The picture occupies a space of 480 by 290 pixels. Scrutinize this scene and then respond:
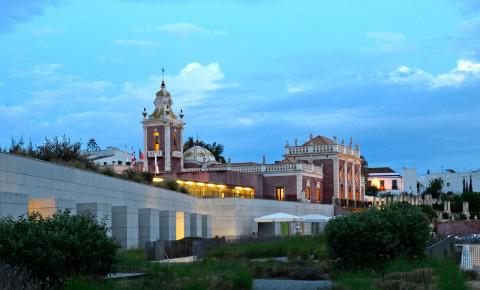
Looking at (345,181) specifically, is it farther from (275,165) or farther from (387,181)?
(387,181)

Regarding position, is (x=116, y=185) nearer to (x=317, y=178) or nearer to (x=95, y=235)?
(x=95, y=235)

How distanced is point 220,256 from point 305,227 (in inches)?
1634

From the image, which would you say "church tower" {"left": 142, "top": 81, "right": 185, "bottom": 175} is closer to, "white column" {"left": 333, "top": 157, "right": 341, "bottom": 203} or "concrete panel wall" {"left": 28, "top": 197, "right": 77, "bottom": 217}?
"white column" {"left": 333, "top": 157, "right": 341, "bottom": 203}

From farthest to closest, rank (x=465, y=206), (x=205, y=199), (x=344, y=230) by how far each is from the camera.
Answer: (x=465, y=206), (x=205, y=199), (x=344, y=230)

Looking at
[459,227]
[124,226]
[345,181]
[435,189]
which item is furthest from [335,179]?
[435,189]

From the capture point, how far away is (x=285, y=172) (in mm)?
80750

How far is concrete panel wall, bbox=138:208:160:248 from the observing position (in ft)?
132

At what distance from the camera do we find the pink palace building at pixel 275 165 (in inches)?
3147

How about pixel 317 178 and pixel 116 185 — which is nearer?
pixel 116 185

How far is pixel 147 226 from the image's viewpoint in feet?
134

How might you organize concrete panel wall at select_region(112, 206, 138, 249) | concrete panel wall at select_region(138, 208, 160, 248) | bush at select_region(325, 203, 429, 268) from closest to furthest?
bush at select_region(325, 203, 429, 268) → concrete panel wall at select_region(112, 206, 138, 249) → concrete panel wall at select_region(138, 208, 160, 248)

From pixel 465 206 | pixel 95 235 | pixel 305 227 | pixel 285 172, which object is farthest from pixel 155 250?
pixel 465 206

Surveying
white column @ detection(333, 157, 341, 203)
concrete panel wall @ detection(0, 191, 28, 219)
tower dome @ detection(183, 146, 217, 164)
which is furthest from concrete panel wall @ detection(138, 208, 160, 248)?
white column @ detection(333, 157, 341, 203)

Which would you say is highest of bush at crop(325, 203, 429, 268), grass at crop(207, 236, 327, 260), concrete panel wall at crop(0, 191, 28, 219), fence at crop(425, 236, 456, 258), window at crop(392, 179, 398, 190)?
window at crop(392, 179, 398, 190)
